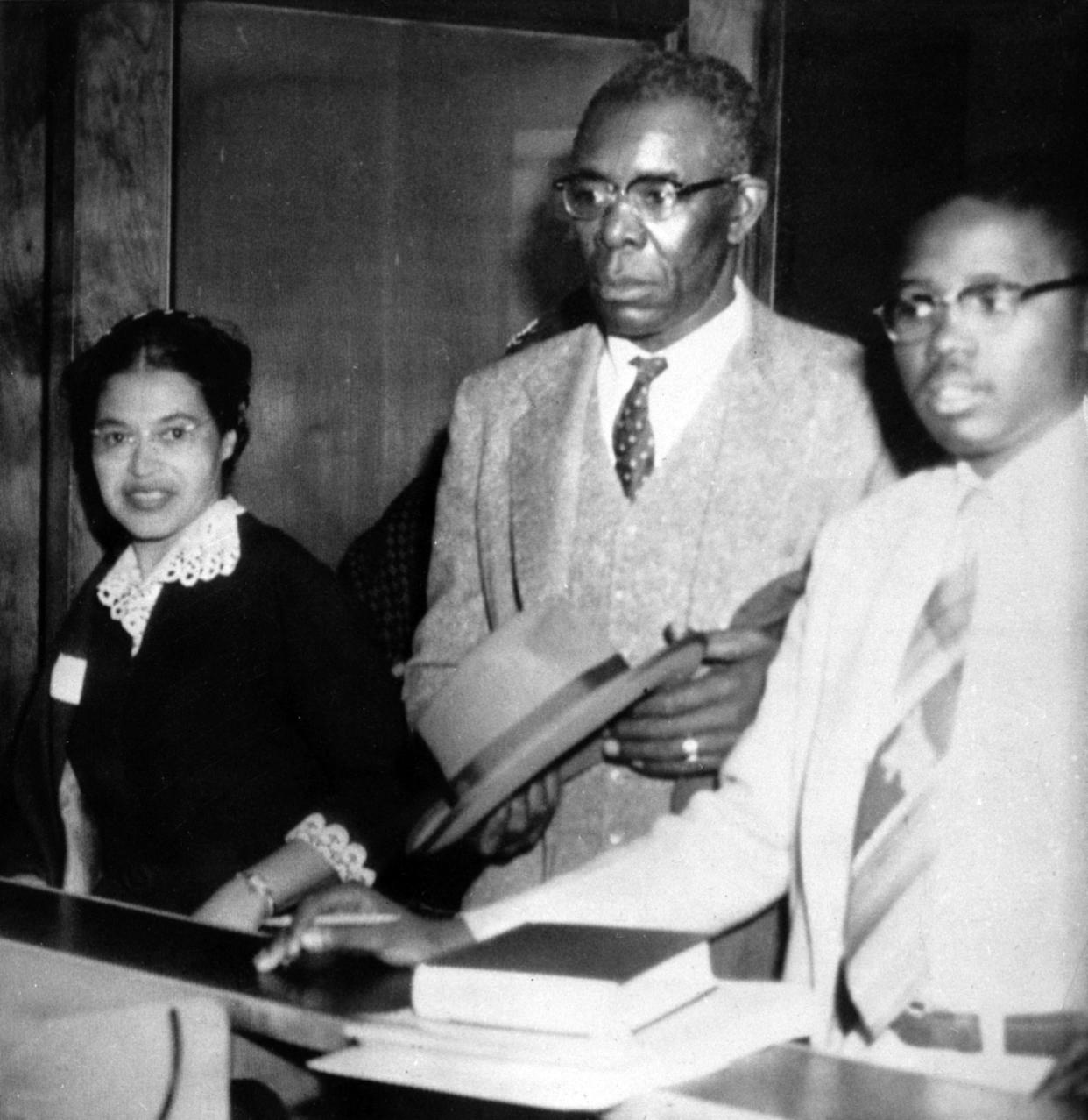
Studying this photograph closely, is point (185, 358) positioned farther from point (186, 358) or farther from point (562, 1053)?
point (562, 1053)

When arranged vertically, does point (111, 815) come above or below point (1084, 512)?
below

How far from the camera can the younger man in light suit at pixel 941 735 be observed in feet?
4.07

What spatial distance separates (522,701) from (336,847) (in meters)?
0.65

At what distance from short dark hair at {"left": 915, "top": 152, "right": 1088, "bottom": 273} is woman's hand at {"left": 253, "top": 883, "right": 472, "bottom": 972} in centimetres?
78

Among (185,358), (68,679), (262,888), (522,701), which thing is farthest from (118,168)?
(522,701)

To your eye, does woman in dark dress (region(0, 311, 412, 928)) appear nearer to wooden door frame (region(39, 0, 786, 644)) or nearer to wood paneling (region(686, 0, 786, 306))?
wooden door frame (region(39, 0, 786, 644))

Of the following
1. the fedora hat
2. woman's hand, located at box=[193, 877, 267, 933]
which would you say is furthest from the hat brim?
woman's hand, located at box=[193, 877, 267, 933]

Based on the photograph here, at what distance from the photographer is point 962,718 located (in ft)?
4.19

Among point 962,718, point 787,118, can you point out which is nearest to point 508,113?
point 787,118

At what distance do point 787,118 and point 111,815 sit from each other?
4.71 feet

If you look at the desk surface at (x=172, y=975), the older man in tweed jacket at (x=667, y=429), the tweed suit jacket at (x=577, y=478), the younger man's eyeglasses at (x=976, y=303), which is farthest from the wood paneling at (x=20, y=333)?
the younger man's eyeglasses at (x=976, y=303)

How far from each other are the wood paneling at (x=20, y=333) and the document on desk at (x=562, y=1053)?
6.25 ft

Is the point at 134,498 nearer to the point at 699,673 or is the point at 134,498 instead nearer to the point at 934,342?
the point at 699,673

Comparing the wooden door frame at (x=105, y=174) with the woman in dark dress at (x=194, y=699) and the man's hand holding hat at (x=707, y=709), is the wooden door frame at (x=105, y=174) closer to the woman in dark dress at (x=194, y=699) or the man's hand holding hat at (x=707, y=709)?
the woman in dark dress at (x=194, y=699)
